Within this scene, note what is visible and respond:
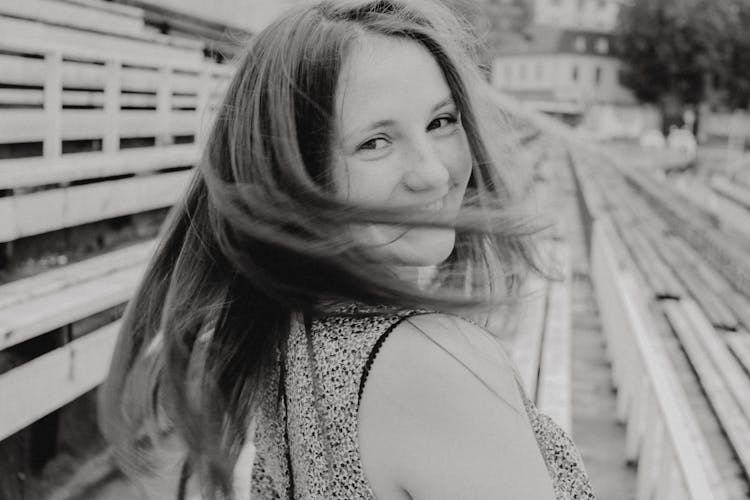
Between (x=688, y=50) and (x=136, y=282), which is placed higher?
(x=688, y=50)

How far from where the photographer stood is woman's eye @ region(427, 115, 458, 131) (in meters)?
1.05

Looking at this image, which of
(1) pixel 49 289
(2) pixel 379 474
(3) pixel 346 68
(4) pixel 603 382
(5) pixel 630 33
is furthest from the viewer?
(5) pixel 630 33

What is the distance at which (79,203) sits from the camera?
319 centimetres

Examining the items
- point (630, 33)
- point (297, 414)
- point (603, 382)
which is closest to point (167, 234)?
point (297, 414)

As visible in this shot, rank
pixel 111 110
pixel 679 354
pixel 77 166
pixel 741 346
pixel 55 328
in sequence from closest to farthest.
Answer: pixel 55 328 → pixel 77 166 → pixel 111 110 → pixel 679 354 → pixel 741 346

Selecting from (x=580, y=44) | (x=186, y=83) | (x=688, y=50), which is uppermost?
(x=580, y=44)

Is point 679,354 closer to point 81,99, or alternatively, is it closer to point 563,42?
point 81,99

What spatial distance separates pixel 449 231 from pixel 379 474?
1.02 feet

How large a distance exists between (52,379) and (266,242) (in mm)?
1442

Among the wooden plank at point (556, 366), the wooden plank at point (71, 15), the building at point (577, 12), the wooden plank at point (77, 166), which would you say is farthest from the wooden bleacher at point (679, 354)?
the building at point (577, 12)

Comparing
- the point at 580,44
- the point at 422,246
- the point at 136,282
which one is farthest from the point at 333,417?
the point at 580,44

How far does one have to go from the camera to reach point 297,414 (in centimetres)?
96

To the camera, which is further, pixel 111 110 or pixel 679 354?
pixel 679 354

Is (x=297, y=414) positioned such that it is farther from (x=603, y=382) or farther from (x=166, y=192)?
(x=166, y=192)
